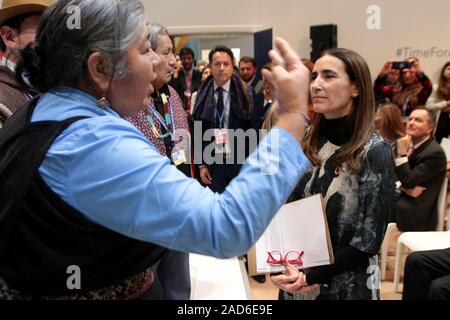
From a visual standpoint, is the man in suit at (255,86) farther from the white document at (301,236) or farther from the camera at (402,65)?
the white document at (301,236)

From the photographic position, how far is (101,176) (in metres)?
0.67

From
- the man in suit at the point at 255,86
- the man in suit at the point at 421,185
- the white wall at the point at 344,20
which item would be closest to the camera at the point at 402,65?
the white wall at the point at 344,20

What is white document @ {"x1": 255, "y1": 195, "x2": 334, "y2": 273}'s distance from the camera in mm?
1342

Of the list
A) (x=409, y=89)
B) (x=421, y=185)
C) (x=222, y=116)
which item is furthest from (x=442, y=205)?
(x=409, y=89)

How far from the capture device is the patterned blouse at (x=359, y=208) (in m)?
1.41

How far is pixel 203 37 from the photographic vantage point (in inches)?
259

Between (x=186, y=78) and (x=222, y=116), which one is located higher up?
(x=186, y=78)

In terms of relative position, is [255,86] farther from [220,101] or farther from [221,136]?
[221,136]

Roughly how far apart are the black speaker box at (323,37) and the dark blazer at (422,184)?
348 cm

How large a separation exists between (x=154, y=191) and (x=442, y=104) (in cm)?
523

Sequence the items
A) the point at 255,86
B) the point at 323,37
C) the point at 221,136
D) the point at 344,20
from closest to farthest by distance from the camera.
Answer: the point at 221,136 < the point at 255,86 < the point at 323,37 < the point at 344,20

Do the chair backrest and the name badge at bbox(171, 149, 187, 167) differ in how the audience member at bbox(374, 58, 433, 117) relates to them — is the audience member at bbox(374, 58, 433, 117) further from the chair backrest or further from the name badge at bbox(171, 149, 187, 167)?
the name badge at bbox(171, 149, 187, 167)

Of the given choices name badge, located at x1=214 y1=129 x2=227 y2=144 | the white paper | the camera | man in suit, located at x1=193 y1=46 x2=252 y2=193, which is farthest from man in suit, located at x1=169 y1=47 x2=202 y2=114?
the white paper

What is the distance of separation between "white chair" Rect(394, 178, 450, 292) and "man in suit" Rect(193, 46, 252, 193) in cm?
131
